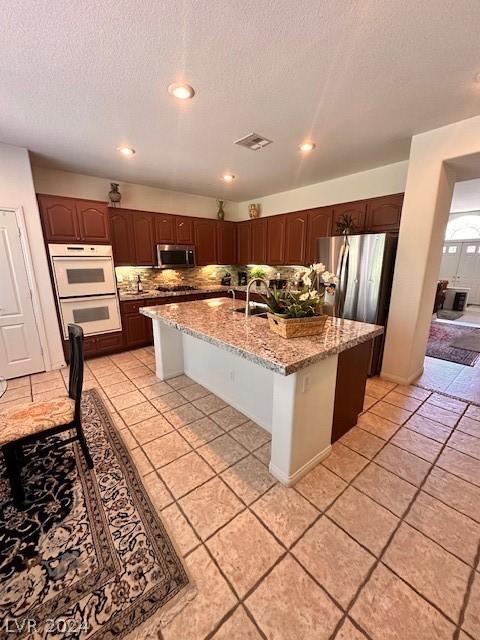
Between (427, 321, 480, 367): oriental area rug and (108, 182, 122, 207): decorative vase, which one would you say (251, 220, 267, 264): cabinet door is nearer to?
(108, 182, 122, 207): decorative vase

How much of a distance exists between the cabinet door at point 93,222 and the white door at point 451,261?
1026 centimetres

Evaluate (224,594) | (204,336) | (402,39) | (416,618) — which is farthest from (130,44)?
(416,618)

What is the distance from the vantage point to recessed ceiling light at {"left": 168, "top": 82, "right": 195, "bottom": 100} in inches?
75.4

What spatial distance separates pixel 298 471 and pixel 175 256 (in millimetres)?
4056

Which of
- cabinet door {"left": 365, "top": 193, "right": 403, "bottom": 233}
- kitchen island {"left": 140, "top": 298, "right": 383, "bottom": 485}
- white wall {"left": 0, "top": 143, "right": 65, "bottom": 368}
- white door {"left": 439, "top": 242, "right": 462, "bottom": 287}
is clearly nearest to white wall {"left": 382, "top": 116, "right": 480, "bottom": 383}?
cabinet door {"left": 365, "top": 193, "right": 403, "bottom": 233}

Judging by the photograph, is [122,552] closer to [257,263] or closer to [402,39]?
[402,39]

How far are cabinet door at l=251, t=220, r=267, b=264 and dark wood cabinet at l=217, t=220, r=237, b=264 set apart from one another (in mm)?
543

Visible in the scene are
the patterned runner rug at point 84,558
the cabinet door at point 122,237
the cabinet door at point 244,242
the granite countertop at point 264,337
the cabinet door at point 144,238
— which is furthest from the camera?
the cabinet door at point 244,242

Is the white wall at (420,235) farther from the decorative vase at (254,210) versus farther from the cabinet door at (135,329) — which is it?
the cabinet door at (135,329)

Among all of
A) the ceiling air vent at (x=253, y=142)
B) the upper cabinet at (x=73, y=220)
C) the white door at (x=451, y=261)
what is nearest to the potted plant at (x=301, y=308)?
the ceiling air vent at (x=253, y=142)

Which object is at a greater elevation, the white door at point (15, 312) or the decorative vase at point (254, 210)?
the decorative vase at point (254, 210)

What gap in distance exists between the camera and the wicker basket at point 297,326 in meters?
1.83

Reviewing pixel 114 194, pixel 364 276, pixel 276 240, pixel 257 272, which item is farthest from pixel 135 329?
pixel 364 276

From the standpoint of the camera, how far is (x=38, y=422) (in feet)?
5.50
